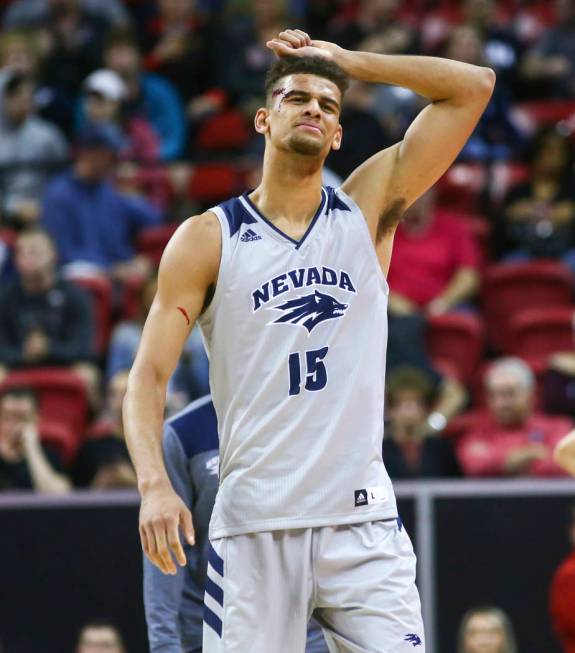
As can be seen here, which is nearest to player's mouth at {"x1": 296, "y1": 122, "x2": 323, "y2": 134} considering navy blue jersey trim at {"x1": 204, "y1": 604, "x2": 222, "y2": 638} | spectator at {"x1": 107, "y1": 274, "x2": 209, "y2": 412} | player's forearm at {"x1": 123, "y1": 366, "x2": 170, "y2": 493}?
player's forearm at {"x1": 123, "y1": 366, "x2": 170, "y2": 493}

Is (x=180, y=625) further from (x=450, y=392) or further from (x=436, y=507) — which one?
(x=450, y=392)

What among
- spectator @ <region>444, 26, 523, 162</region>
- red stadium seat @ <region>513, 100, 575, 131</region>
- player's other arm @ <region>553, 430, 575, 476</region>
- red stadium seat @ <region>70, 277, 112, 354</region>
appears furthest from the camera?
red stadium seat @ <region>513, 100, 575, 131</region>

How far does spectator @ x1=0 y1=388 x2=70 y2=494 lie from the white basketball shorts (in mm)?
4386

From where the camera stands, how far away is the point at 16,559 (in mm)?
8383

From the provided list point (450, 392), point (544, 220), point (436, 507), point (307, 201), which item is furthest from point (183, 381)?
point (307, 201)

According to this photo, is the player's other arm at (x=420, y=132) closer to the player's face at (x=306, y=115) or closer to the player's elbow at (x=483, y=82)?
the player's elbow at (x=483, y=82)

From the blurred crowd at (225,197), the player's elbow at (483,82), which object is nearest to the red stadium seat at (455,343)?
the blurred crowd at (225,197)

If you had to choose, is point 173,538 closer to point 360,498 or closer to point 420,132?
point 360,498

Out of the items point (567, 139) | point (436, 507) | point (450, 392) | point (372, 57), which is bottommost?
point (436, 507)

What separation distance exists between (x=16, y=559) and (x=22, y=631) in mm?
384

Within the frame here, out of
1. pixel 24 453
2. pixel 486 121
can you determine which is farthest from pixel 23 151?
pixel 24 453

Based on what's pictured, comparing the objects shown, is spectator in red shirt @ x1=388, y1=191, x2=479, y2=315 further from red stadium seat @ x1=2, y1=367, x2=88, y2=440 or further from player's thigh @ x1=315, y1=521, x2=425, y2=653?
player's thigh @ x1=315, y1=521, x2=425, y2=653

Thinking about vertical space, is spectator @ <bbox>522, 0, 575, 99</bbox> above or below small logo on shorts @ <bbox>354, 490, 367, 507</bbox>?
above

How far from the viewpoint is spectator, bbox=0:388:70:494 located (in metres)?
8.78
